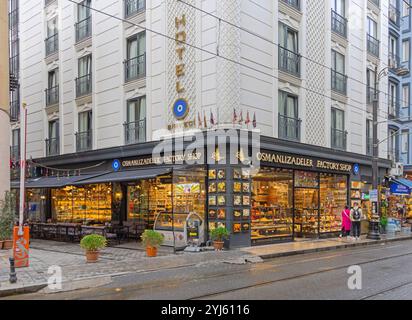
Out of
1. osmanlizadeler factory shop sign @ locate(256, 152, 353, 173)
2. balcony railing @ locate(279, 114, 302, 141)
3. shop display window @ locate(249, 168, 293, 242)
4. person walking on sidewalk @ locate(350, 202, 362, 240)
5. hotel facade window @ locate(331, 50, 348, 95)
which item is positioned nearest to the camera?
osmanlizadeler factory shop sign @ locate(256, 152, 353, 173)

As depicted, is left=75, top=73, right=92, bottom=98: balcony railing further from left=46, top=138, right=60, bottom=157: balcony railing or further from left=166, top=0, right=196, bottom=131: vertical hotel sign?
left=166, top=0, right=196, bottom=131: vertical hotel sign

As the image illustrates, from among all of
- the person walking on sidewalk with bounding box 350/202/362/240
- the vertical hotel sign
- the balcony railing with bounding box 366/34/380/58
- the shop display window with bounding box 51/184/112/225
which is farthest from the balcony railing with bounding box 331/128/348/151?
the shop display window with bounding box 51/184/112/225

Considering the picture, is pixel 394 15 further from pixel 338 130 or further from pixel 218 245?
pixel 218 245

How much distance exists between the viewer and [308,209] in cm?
2311

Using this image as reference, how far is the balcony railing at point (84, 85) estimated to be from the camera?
2492 centimetres

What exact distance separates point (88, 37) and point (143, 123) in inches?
259

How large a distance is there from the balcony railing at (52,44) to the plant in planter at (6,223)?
12.0m

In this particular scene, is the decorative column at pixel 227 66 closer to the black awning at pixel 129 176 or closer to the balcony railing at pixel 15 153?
the black awning at pixel 129 176

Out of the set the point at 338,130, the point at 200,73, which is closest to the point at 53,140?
the point at 200,73

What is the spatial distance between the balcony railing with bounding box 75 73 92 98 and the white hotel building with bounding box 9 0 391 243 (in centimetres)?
5

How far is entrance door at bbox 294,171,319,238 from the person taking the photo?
22688 mm

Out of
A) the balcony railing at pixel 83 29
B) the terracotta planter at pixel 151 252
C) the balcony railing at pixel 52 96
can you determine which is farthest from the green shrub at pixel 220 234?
the balcony railing at pixel 52 96
